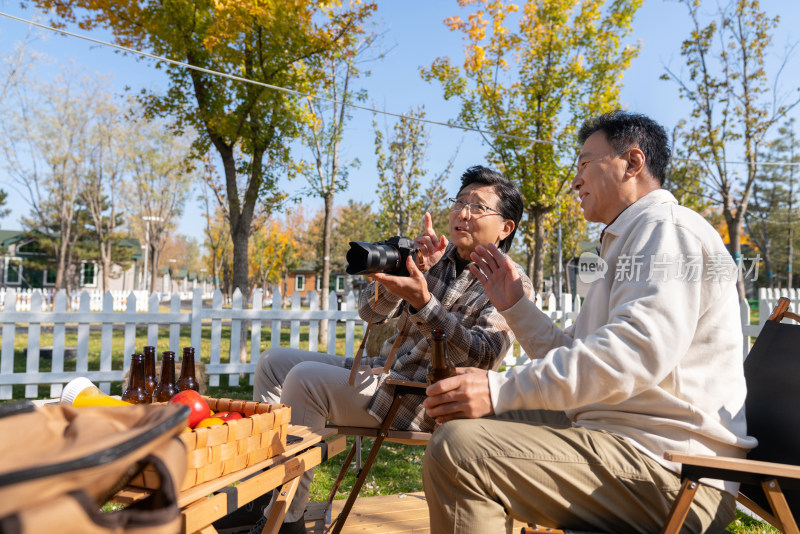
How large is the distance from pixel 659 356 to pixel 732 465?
0.97ft

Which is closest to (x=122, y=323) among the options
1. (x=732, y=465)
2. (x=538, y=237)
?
(x=732, y=465)

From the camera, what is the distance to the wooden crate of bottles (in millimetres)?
1424

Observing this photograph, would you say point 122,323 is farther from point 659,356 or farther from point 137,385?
point 659,356

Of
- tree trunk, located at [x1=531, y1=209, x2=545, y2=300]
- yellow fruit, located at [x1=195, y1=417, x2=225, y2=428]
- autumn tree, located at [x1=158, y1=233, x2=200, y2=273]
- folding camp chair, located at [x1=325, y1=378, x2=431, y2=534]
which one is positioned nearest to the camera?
yellow fruit, located at [x1=195, y1=417, x2=225, y2=428]

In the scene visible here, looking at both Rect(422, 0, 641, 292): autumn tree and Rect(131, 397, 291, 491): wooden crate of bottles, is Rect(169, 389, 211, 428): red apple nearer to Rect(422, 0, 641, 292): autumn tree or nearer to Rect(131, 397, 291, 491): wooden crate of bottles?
Rect(131, 397, 291, 491): wooden crate of bottles

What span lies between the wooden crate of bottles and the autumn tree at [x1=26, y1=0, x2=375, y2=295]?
6.82 m

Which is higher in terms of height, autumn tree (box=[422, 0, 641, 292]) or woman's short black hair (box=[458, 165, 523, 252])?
autumn tree (box=[422, 0, 641, 292])

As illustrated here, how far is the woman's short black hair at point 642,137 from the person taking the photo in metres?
1.93

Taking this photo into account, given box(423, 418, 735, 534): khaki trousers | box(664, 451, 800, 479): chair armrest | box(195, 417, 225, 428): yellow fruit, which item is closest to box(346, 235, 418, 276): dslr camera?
box(195, 417, 225, 428): yellow fruit

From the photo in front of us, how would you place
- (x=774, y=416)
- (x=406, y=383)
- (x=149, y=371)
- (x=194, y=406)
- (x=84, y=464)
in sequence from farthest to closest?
(x=406, y=383)
(x=149, y=371)
(x=774, y=416)
(x=194, y=406)
(x=84, y=464)

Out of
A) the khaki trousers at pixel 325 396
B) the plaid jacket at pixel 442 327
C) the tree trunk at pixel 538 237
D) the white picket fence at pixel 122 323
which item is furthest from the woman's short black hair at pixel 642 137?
the tree trunk at pixel 538 237

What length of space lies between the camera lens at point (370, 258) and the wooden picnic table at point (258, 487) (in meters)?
0.64

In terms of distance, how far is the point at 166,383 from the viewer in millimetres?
2109

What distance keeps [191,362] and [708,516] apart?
188 cm
